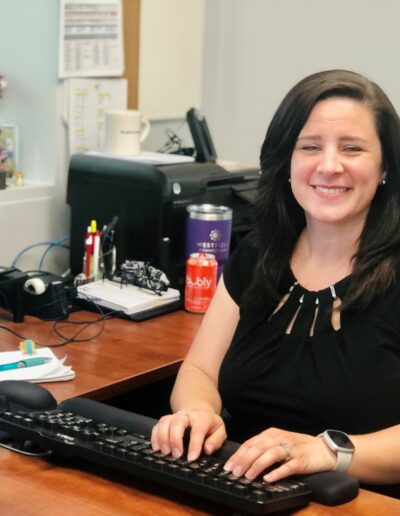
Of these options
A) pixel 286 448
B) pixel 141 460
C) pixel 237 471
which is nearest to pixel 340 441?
pixel 286 448

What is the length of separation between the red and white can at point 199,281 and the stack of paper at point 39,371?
0.55 meters

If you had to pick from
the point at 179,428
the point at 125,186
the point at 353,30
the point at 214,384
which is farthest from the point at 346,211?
the point at 353,30

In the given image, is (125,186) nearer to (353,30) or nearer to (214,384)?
(214,384)

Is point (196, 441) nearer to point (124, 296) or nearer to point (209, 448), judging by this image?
point (209, 448)

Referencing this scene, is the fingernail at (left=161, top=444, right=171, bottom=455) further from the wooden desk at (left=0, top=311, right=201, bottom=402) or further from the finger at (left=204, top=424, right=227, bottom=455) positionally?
the wooden desk at (left=0, top=311, right=201, bottom=402)

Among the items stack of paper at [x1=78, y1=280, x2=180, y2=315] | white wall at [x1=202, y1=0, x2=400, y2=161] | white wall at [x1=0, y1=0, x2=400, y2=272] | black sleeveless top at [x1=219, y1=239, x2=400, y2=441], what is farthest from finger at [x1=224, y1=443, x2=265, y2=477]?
white wall at [x1=202, y1=0, x2=400, y2=161]

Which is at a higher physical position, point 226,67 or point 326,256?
point 226,67

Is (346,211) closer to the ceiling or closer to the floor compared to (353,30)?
closer to the floor

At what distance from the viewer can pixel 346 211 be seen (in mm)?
1766

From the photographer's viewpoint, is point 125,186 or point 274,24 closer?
point 125,186

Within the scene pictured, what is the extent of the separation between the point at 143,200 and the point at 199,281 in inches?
10.9

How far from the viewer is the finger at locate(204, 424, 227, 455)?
1456 millimetres

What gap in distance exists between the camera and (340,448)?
4.87ft

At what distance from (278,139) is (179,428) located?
2.09ft
